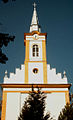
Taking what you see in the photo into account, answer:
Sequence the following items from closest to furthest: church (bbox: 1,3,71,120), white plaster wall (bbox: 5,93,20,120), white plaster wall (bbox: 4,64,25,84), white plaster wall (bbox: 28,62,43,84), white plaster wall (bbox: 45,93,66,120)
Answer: white plaster wall (bbox: 5,93,20,120) → white plaster wall (bbox: 45,93,66,120) → church (bbox: 1,3,71,120) → white plaster wall (bbox: 4,64,25,84) → white plaster wall (bbox: 28,62,43,84)

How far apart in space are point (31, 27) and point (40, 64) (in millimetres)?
8137

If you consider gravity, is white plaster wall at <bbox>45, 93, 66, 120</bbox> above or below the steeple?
below

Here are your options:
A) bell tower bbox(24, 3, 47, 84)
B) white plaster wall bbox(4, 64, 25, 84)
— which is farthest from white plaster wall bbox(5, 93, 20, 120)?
bell tower bbox(24, 3, 47, 84)

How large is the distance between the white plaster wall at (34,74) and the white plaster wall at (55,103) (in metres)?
2.49

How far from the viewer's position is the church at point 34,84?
22.9 meters

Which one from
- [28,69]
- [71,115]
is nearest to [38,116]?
[71,115]

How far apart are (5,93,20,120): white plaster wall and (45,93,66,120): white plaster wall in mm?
3574

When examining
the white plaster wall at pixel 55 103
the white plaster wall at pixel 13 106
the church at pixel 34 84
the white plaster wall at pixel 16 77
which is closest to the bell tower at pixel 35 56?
the church at pixel 34 84

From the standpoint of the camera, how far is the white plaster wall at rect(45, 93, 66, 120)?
74.9ft

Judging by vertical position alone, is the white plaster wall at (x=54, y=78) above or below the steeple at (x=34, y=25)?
below

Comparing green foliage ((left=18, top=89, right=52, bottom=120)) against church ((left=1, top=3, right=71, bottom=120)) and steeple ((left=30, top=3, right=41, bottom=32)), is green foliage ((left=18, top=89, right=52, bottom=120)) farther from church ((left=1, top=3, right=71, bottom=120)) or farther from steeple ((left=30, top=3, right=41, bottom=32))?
steeple ((left=30, top=3, right=41, bottom=32))

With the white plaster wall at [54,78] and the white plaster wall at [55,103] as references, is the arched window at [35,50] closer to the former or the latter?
the white plaster wall at [54,78]

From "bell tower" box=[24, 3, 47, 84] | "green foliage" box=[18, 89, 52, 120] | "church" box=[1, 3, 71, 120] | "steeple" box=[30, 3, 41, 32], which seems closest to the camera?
"green foliage" box=[18, 89, 52, 120]

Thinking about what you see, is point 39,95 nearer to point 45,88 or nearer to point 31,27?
point 45,88
